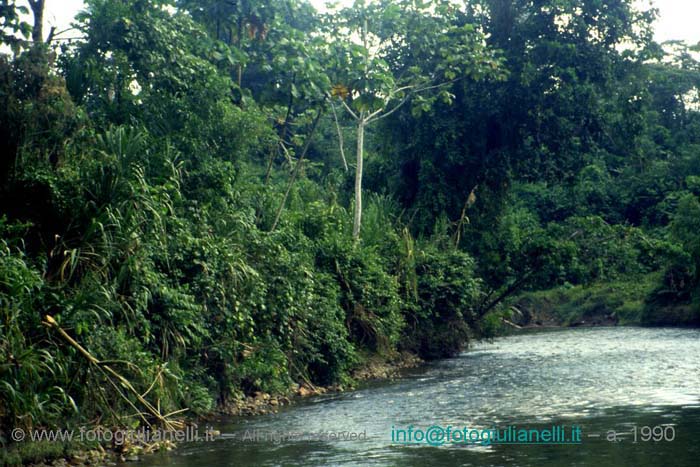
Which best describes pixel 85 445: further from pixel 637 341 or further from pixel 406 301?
pixel 637 341

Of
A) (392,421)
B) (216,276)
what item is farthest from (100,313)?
(392,421)

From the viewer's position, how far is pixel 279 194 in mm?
19266

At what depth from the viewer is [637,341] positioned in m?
25.1

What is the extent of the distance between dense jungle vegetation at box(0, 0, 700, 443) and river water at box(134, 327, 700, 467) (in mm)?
1130

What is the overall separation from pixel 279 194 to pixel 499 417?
8.52 meters

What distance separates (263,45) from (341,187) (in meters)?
9.11

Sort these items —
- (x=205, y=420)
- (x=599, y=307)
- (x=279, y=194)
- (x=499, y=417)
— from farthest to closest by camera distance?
(x=599, y=307) < (x=279, y=194) < (x=205, y=420) < (x=499, y=417)

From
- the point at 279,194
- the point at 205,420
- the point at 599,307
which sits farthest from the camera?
the point at 599,307

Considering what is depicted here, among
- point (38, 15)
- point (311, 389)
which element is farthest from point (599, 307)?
point (38, 15)

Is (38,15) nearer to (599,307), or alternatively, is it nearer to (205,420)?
(205,420)

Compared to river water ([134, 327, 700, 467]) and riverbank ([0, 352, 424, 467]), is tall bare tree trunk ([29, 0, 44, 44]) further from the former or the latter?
river water ([134, 327, 700, 467])

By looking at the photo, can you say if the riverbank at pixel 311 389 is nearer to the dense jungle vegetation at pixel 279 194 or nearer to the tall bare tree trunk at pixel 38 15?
the dense jungle vegetation at pixel 279 194

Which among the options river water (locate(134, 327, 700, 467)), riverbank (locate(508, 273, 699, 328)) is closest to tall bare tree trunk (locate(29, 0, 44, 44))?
river water (locate(134, 327, 700, 467))

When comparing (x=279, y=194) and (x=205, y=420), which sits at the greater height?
(x=279, y=194)
